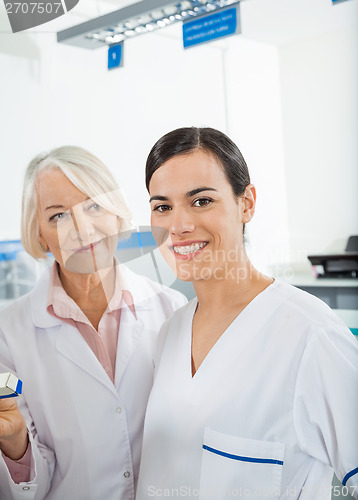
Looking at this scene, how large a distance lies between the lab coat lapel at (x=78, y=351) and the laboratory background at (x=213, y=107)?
0.66 feet

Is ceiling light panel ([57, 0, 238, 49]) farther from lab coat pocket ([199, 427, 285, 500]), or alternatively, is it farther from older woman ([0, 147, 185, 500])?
lab coat pocket ([199, 427, 285, 500])

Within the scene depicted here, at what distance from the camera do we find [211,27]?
4.09ft

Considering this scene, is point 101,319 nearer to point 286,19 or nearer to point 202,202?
point 202,202

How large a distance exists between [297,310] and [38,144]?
76 centimetres

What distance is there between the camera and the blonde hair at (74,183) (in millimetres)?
1217

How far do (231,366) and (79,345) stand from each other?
361 mm

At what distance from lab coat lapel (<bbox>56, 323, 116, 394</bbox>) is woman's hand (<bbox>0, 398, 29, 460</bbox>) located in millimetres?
160

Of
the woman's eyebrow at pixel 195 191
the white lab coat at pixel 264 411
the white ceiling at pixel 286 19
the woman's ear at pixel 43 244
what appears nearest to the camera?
the white lab coat at pixel 264 411

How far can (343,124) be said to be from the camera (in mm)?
1221

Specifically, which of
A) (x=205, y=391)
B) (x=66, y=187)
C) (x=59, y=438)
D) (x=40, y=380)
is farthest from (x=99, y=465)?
(x=66, y=187)

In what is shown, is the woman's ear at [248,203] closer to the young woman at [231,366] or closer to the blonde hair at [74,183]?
the young woman at [231,366]

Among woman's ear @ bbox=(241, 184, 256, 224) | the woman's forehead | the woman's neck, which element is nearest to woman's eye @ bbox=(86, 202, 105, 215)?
the woman's neck

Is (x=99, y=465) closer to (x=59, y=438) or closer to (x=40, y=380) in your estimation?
(x=59, y=438)

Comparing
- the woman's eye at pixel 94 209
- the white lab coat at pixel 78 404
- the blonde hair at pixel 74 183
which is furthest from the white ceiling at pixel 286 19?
the white lab coat at pixel 78 404
